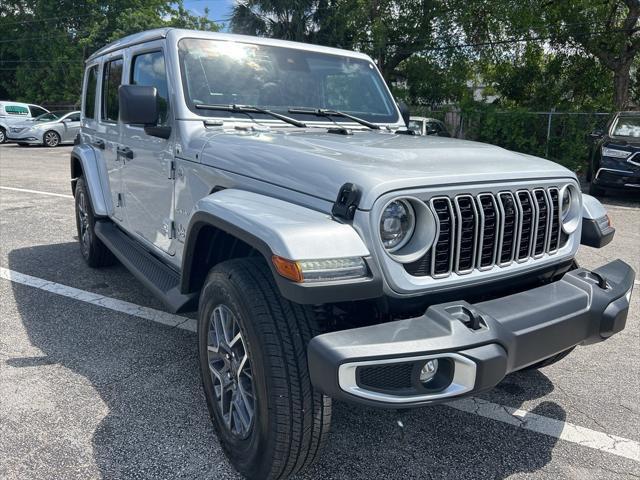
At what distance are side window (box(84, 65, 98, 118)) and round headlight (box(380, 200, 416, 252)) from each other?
3.92 metres

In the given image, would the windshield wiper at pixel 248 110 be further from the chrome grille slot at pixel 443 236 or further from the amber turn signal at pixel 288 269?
the amber turn signal at pixel 288 269

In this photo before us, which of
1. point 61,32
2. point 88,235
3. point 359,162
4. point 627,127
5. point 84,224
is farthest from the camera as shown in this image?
point 61,32

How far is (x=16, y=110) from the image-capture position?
21875mm

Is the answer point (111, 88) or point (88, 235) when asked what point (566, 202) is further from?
point (88, 235)

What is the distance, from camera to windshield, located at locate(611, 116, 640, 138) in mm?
10227

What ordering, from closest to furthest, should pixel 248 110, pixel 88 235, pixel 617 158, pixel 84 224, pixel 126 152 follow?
1. pixel 248 110
2. pixel 126 152
3. pixel 88 235
4. pixel 84 224
5. pixel 617 158

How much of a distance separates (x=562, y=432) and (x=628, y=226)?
620cm

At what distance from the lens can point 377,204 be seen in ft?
6.84

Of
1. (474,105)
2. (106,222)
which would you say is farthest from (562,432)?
(474,105)

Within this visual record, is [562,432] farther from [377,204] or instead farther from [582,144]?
[582,144]

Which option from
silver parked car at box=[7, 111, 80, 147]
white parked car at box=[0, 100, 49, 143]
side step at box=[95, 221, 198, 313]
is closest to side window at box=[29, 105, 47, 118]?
white parked car at box=[0, 100, 49, 143]

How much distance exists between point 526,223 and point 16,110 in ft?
77.8

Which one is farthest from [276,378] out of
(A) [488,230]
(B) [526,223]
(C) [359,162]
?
(B) [526,223]

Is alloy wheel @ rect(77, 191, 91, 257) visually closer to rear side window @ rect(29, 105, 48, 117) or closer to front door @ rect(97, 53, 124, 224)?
front door @ rect(97, 53, 124, 224)
